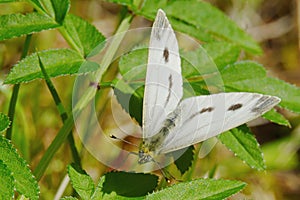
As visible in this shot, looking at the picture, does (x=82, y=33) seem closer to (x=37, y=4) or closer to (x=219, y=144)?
(x=37, y=4)

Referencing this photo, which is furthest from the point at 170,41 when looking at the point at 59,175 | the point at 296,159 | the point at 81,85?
the point at 296,159

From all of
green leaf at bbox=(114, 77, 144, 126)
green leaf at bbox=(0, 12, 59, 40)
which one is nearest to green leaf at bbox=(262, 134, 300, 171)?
green leaf at bbox=(114, 77, 144, 126)

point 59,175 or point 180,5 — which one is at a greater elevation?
point 180,5

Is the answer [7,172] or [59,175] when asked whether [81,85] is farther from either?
[7,172]

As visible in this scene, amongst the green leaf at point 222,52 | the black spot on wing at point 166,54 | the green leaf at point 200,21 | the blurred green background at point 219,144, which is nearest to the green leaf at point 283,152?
the blurred green background at point 219,144

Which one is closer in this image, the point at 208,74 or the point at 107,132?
the point at 208,74

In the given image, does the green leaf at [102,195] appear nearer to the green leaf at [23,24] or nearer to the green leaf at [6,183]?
the green leaf at [6,183]

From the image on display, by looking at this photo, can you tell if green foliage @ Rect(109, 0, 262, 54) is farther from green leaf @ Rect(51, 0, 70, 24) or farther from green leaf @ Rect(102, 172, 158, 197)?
green leaf @ Rect(102, 172, 158, 197)
